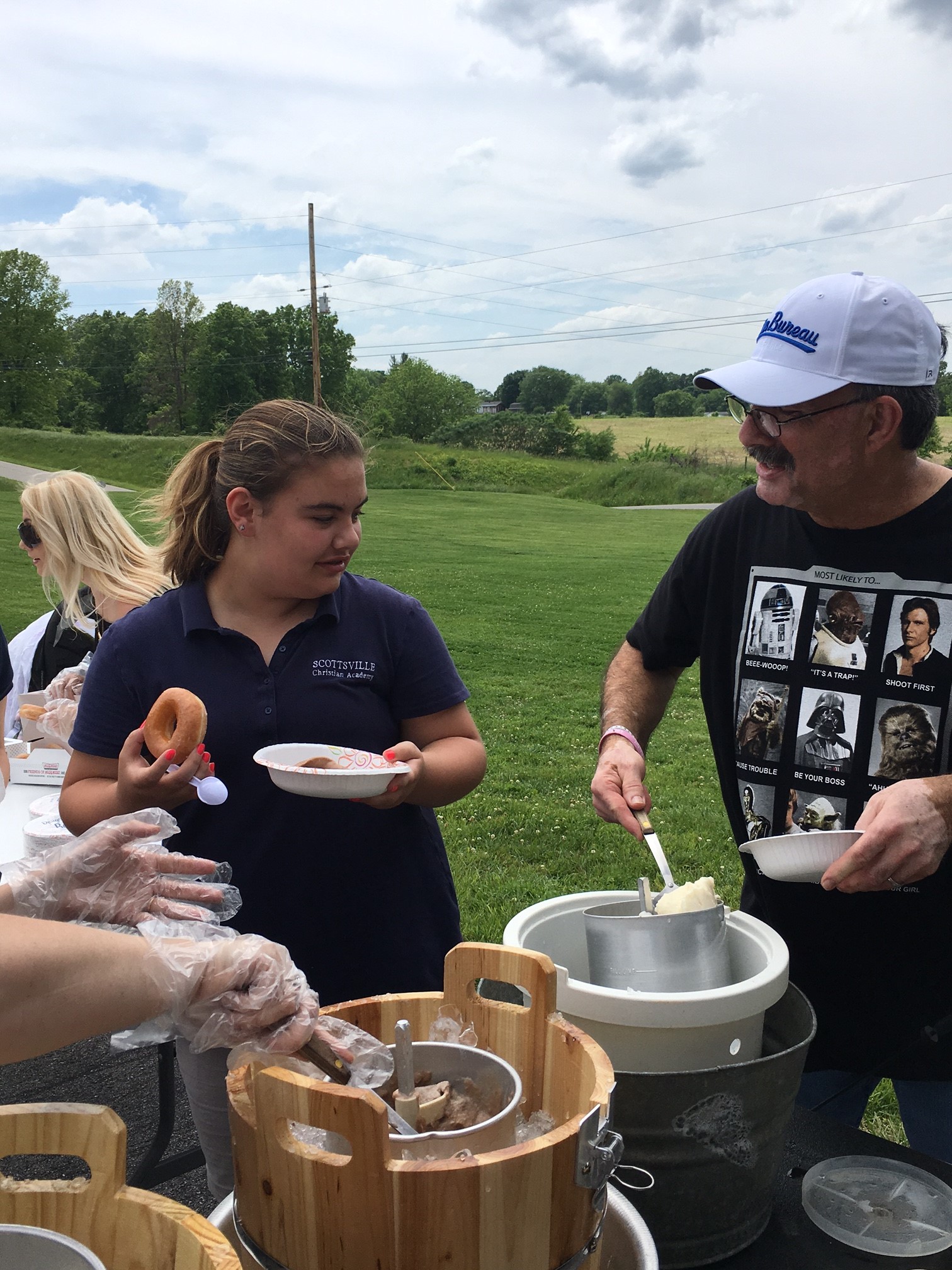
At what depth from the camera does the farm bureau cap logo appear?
185 cm

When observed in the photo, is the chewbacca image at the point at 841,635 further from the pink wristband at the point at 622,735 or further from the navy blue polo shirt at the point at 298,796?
the navy blue polo shirt at the point at 298,796

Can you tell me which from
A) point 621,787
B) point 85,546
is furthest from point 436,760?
point 85,546

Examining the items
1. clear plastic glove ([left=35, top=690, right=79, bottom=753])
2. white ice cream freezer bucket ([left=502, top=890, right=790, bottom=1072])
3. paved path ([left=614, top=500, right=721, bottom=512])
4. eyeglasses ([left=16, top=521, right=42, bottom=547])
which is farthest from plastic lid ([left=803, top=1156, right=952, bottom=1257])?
paved path ([left=614, top=500, right=721, bottom=512])

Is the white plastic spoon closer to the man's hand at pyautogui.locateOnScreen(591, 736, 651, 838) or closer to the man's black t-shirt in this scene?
the man's hand at pyautogui.locateOnScreen(591, 736, 651, 838)

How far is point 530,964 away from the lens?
1.23 metres

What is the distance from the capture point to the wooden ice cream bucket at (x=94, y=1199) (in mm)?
946

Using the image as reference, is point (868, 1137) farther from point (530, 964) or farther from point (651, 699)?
point (651, 699)

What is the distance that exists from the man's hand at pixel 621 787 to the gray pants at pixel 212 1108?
0.83 metres

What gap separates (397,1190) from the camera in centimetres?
93

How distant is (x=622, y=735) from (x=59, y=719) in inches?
84.3

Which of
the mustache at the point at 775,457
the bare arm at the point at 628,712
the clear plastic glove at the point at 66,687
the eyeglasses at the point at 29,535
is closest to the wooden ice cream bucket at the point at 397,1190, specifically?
the bare arm at the point at 628,712

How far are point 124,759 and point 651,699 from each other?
3.86ft

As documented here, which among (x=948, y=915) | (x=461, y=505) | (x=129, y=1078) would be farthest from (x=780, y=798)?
(x=461, y=505)

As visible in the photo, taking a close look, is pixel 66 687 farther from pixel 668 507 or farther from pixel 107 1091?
pixel 668 507
